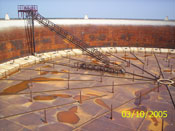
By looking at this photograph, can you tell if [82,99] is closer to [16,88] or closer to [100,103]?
[100,103]

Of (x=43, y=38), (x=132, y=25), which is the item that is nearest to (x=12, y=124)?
(x=43, y=38)

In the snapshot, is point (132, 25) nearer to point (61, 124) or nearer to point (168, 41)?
point (168, 41)

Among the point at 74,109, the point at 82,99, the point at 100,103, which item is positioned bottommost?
the point at 74,109

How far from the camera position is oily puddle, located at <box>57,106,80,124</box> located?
38.7 feet

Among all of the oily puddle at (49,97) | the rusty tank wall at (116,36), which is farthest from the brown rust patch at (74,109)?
the rusty tank wall at (116,36)

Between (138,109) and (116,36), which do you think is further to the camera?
(116,36)

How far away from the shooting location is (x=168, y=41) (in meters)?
33.9

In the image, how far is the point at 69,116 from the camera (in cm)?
1226

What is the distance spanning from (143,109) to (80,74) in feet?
29.0

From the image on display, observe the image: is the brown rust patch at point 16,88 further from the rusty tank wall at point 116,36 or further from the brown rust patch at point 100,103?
the rusty tank wall at point 116,36

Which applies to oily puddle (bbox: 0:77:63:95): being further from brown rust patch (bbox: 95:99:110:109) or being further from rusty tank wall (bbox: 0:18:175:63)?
rusty tank wall (bbox: 0:18:175:63)

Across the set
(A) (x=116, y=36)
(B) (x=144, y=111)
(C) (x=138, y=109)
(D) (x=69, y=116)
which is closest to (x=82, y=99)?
(D) (x=69, y=116)
